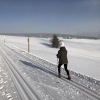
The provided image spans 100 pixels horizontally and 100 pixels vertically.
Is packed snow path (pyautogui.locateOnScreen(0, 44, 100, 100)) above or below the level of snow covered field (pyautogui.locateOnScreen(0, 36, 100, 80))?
above

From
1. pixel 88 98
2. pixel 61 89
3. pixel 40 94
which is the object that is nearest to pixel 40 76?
pixel 61 89

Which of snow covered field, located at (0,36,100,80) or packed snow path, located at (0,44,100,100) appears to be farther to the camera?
snow covered field, located at (0,36,100,80)

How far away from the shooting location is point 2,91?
7453mm

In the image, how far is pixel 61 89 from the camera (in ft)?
25.6

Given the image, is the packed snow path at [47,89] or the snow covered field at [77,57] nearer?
the packed snow path at [47,89]

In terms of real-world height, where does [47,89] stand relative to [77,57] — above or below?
above

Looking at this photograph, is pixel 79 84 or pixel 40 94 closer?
pixel 40 94

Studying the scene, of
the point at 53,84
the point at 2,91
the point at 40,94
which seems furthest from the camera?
the point at 53,84

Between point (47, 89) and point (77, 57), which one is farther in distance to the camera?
point (77, 57)

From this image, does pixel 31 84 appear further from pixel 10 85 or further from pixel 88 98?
pixel 88 98

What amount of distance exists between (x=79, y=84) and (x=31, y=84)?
82.9 inches

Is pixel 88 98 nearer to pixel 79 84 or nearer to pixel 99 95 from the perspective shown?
pixel 99 95

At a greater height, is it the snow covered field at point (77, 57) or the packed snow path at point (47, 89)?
the packed snow path at point (47, 89)

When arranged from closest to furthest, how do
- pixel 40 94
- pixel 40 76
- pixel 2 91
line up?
pixel 40 94, pixel 2 91, pixel 40 76
